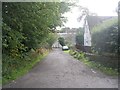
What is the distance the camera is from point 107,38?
65.2 feet

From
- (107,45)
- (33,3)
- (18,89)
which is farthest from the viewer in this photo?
(107,45)

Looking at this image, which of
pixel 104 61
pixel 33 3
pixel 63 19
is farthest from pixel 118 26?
pixel 63 19

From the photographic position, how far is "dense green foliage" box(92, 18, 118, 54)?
61.5ft

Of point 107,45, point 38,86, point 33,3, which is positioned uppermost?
point 33,3

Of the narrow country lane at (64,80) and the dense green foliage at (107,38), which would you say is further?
the dense green foliage at (107,38)

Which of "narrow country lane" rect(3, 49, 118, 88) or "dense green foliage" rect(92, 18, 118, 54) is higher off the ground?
"dense green foliage" rect(92, 18, 118, 54)

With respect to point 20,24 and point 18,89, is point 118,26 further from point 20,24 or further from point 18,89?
point 18,89

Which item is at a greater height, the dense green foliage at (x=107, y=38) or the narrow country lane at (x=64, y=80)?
the dense green foliage at (x=107, y=38)

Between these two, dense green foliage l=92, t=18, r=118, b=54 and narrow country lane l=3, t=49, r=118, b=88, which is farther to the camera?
dense green foliage l=92, t=18, r=118, b=54

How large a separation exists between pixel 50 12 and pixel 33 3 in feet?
8.48

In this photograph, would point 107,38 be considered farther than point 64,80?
Yes

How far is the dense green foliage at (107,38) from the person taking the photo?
18.8 m

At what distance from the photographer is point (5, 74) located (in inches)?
600

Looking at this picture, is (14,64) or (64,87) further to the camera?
(14,64)
